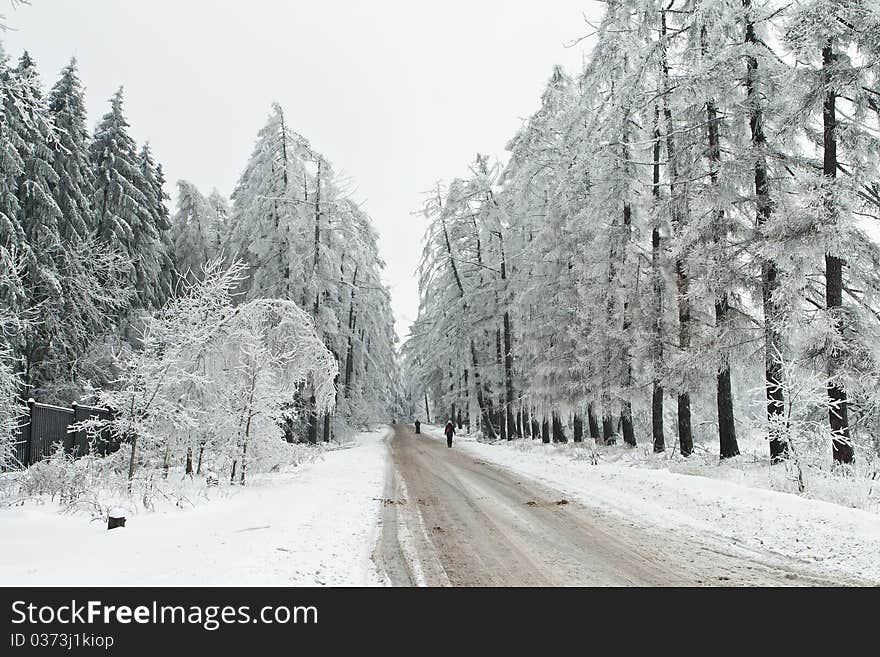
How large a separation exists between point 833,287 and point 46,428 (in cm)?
1907

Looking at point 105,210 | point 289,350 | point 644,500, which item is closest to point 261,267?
point 105,210

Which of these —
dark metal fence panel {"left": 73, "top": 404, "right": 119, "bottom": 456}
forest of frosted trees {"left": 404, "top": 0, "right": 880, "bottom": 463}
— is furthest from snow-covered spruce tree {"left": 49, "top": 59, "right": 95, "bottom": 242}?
forest of frosted trees {"left": 404, "top": 0, "right": 880, "bottom": 463}

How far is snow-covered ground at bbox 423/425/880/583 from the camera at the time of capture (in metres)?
6.55

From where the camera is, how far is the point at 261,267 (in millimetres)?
25203

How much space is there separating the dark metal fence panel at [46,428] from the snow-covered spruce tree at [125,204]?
1187 cm

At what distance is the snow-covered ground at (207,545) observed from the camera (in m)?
5.16

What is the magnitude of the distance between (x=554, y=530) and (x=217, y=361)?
346 inches

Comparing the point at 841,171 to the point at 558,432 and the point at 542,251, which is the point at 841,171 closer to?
the point at 542,251

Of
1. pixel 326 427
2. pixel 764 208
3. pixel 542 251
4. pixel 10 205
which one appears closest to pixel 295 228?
pixel 10 205

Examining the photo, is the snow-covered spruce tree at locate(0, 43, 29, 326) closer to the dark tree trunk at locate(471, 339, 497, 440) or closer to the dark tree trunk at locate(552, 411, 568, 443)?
the dark tree trunk at locate(552, 411, 568, 443)

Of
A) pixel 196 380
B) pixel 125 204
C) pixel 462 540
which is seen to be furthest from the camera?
pixel 125 204

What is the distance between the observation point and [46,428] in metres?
14.1

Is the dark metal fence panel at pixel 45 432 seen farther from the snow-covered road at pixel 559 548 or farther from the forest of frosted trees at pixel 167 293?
the snow-covered road at pixel 559 548
